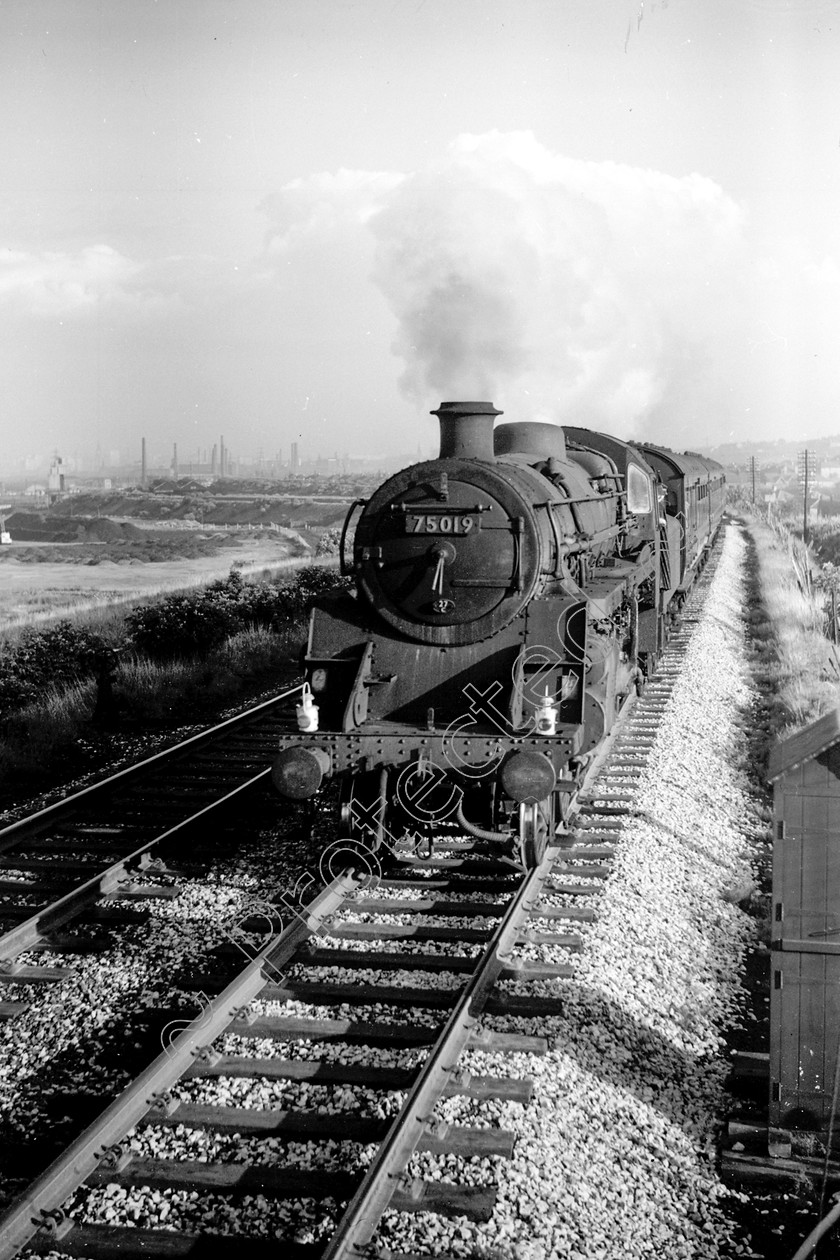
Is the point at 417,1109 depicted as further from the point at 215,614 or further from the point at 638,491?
the point at 215,614

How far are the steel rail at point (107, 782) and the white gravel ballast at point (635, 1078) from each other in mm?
4287

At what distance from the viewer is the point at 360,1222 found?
3582 millimetres

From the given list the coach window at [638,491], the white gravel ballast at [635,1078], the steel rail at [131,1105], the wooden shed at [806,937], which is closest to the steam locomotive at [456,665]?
the white gravel ballast at [635,1078]

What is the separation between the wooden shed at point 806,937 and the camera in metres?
4.40

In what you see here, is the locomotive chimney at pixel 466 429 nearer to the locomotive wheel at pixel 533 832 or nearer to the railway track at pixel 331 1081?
the locomotive wheel at pixel 533 832

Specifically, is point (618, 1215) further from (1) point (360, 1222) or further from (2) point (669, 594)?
(2) point (669, 594)

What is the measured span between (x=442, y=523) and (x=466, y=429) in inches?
33.2

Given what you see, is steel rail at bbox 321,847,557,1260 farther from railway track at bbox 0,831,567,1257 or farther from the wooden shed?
the wooden shed

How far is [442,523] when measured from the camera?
718cm

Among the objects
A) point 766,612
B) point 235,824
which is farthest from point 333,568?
point 235,824

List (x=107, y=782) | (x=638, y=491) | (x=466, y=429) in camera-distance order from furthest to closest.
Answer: (x=638, y=491) < (x=107, y=782) < (x=466, y=429)

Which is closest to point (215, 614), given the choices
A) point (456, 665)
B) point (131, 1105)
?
point (456, 665)

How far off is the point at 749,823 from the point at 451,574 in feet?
11.2

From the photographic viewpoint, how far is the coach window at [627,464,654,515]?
11547 millimetres
